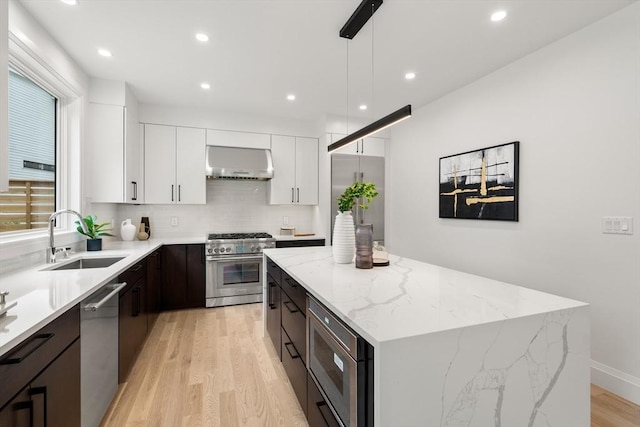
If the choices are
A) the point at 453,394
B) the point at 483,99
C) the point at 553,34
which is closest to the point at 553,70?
the point at 553,34

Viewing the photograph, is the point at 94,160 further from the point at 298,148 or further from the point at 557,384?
the point at 557,384

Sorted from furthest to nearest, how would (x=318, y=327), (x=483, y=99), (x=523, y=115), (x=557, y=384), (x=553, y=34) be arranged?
(x=483, y=99)
(x=523, y=115)
(x=553, y=34)
(x=318, y=327)
(x=557, y=384)

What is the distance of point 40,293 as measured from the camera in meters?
1.47

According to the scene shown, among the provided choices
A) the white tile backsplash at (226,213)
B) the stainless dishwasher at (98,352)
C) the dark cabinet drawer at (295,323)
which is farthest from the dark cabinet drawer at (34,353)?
the white tile backsplash at (226,213)

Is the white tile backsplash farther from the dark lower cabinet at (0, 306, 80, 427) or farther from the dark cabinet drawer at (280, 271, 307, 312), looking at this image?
the dark lower cabinet at (0, 306, 80, 427)

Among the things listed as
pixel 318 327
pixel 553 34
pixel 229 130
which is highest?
pixel 553 34

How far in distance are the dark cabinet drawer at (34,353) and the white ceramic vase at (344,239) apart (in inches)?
59.1

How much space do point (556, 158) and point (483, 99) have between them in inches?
40.9

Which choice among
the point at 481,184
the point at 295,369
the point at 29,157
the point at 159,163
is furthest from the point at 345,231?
the point at 159,163

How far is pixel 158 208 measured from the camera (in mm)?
4191

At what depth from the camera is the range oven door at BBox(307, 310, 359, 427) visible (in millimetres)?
1096

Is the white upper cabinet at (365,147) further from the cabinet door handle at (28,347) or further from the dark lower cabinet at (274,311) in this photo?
the cabinet door handle at (28,347)

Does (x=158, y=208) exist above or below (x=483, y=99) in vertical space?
below

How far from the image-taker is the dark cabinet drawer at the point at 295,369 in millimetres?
1799
